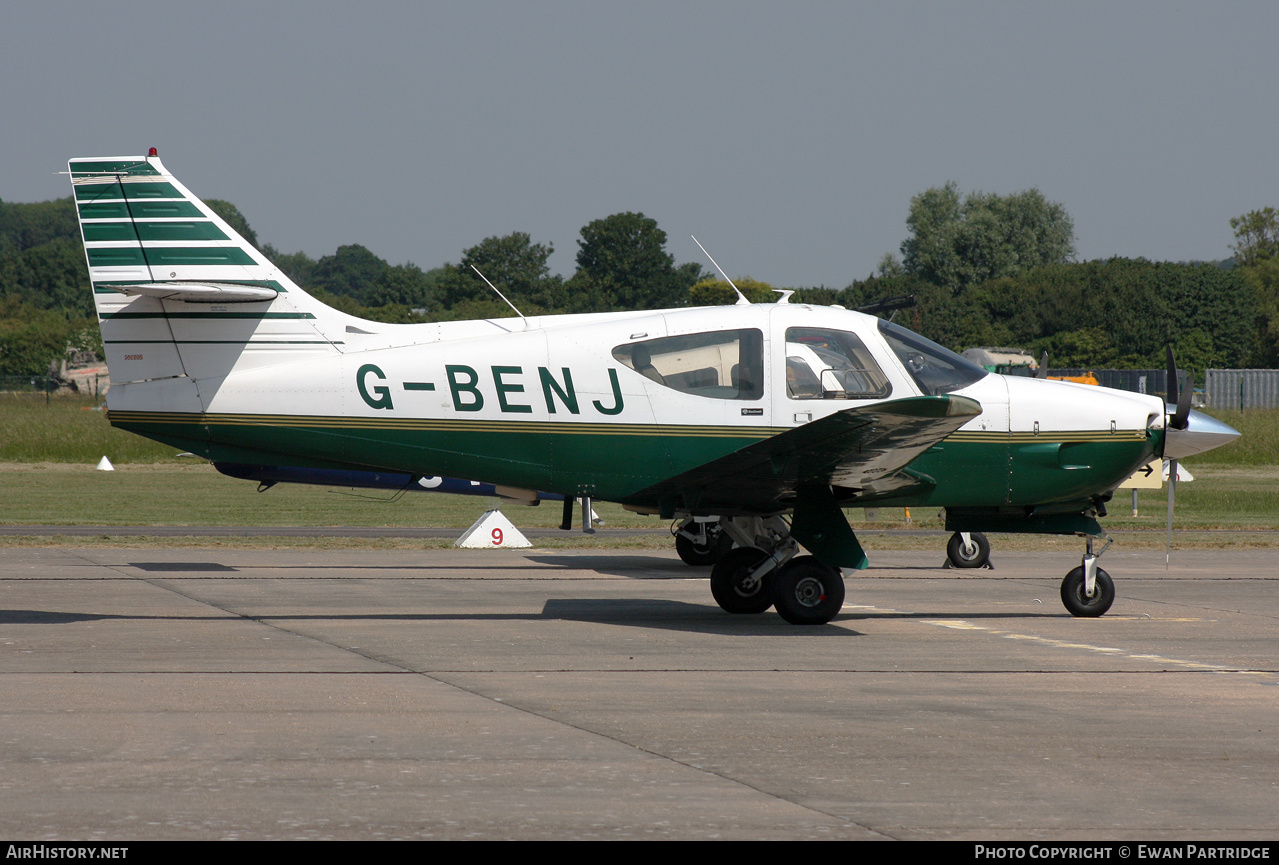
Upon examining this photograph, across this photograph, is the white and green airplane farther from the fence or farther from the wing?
the fence

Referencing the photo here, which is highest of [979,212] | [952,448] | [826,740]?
[979,212]

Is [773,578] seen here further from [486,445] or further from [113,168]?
[113,168]

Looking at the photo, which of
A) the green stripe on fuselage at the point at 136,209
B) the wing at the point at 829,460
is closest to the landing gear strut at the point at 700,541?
the wing at the point at 829,460

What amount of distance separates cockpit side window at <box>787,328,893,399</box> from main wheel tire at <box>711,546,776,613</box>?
1.83 meters

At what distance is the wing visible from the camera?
9.82 m

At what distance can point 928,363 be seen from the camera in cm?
1158

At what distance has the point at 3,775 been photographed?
237 inches

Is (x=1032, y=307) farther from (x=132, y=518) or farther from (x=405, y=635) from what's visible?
(x=405, y=635)

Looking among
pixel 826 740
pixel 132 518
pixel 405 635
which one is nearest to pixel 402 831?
pixel 826 740

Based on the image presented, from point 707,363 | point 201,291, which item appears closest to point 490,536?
point 707,363

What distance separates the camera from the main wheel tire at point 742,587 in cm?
1227

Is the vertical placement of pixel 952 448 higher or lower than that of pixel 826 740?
higher

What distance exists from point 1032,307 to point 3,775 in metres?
87.0

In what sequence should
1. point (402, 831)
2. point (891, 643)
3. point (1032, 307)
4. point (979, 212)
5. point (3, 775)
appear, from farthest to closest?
point (979, 212) → point (1032, 307) → point (891, 643) → point (3, 775) → point (402, 831)
